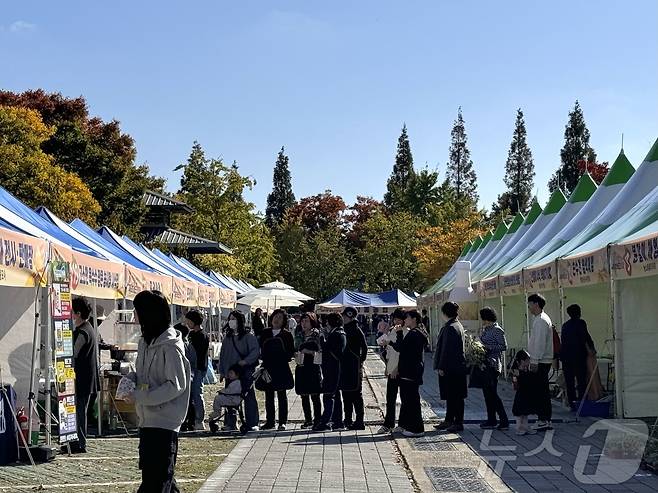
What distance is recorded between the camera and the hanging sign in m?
11.0

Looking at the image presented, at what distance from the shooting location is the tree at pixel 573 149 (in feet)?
277

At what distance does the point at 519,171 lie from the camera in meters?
87.6

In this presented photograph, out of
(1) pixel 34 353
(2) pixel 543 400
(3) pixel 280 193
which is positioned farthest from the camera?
(3) pixel 280 193

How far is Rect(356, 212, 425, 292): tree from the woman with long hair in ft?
219

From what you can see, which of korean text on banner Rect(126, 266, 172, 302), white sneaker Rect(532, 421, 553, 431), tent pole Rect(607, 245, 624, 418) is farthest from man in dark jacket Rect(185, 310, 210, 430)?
tent pole Rect(607, 245, 624, 418)

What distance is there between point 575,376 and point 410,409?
323 cm

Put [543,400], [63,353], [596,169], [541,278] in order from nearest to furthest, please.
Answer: [63,353] → [543,400] → [541,278] → [596,169]

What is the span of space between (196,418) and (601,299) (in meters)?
9.36

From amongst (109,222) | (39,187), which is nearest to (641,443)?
(39,187)

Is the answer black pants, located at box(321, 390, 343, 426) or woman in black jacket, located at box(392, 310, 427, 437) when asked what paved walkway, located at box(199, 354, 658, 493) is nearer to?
woman in black jacket, located at box(392, 310, 427, 437)

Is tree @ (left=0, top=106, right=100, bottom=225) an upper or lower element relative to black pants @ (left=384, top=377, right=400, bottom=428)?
upper

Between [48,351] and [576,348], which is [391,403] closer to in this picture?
[576,348]

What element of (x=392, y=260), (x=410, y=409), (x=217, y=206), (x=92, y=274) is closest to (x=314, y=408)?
(x=410, y=409)

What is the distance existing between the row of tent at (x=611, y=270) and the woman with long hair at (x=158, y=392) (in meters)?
6.99
